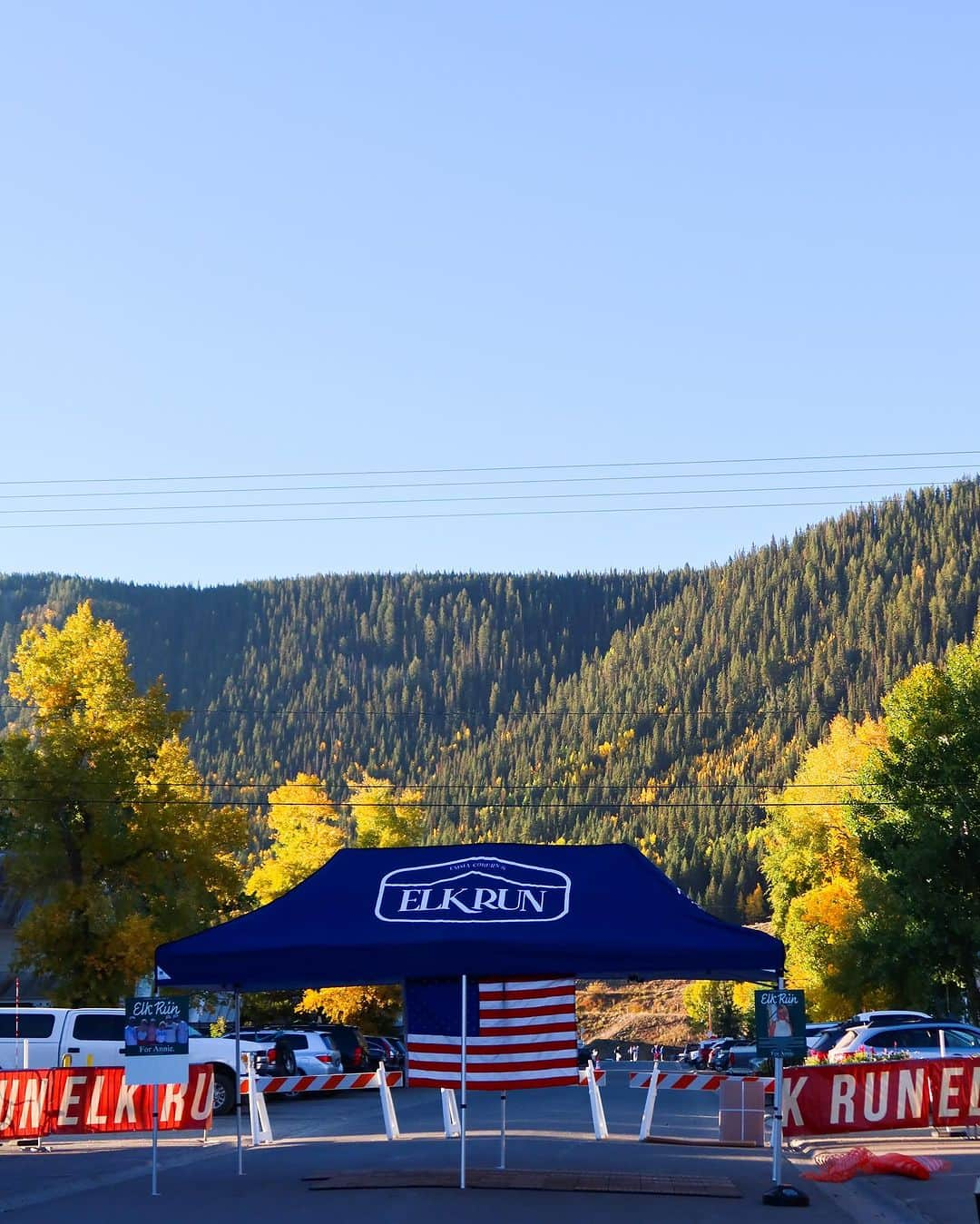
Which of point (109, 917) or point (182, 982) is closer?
point (182, 982)

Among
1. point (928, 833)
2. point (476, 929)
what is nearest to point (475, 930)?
point (476, 929)

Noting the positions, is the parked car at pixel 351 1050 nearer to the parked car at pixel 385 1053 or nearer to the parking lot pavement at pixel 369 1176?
the parked car at pixel 385 1053

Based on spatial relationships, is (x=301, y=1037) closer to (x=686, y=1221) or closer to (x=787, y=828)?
(x=686, y=1221)

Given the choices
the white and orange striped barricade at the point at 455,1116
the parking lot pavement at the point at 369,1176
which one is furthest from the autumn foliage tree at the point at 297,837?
the white and orange striped barricade at the point at 455,1116

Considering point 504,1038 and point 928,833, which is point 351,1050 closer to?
point 928,833

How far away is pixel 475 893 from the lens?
17203 mm

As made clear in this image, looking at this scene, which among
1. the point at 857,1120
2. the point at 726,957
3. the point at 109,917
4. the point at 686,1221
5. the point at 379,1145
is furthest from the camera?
the point at 109,917

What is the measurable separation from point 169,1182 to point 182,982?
2324 millimetres

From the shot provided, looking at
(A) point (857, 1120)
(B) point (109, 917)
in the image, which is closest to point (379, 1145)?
(A) point (857, 1120)

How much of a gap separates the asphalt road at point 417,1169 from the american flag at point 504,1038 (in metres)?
1.21

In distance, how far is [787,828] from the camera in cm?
7506

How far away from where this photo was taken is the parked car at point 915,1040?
1293 inches

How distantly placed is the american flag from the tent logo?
93cm

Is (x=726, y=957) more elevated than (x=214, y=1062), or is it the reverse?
(x=726, y=957)
